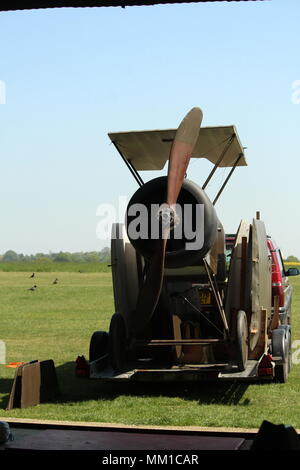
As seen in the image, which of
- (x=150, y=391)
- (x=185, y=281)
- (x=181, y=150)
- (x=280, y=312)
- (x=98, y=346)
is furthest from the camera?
(x=280, y=312)

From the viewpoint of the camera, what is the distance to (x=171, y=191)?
29.8 ft

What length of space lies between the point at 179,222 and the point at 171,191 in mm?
443

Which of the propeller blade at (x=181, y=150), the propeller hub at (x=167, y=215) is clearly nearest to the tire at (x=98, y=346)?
the propeller hub at (x=167, y=215)

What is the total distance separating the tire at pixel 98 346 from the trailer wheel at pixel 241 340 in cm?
225

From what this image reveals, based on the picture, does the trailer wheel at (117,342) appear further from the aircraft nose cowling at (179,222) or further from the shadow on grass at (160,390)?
the aircraft nose cowling at (179,222)

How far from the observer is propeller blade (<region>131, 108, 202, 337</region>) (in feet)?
29.8

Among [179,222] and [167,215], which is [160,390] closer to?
[179,222]

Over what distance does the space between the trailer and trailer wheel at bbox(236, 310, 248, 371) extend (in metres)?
0.01

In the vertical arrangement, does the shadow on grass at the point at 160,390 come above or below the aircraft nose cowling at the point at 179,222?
below

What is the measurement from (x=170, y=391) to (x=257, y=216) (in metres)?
2.60

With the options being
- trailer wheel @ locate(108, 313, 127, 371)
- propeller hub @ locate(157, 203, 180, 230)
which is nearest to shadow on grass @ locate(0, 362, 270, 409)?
trailer wheel @ locate(108, 313, 127, 371)

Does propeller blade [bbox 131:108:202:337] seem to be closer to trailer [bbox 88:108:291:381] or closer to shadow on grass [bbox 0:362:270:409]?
trailer [bbox 88:108:291:381]

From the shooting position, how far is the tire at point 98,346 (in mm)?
10922

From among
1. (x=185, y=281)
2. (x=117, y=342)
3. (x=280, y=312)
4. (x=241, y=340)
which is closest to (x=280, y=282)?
(x=280, y=312)
